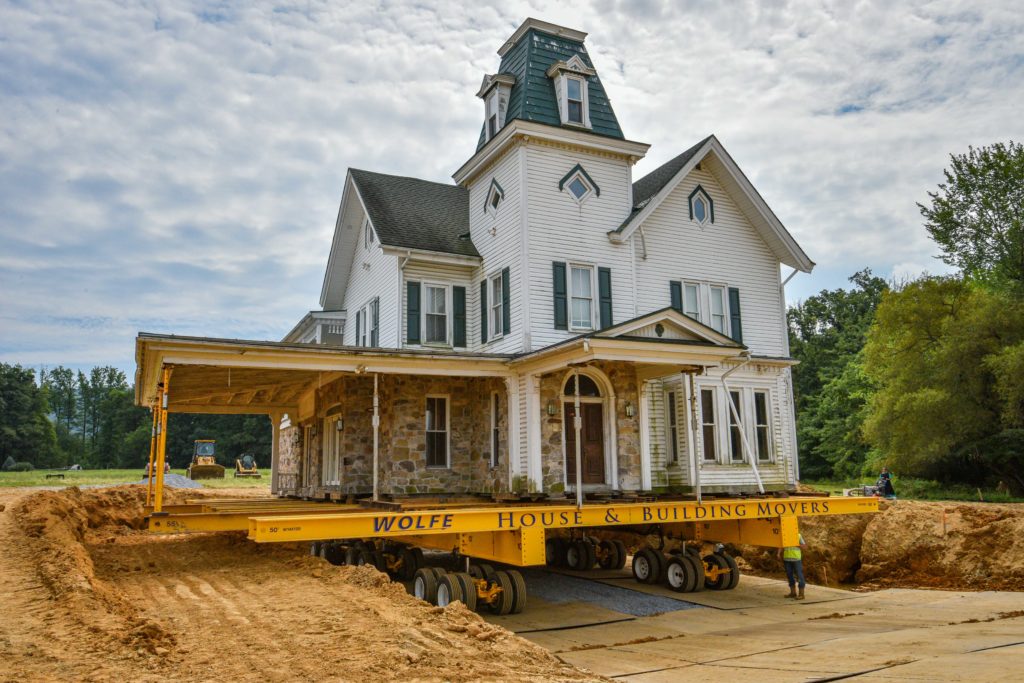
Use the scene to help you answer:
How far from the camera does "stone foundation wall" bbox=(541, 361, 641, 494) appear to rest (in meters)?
16.1

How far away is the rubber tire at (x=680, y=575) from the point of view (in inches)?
589

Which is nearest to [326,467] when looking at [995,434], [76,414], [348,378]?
[348,378]

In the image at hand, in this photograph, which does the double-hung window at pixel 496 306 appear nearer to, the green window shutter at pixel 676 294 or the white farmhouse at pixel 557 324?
the white farmhouse at pixel 557 324

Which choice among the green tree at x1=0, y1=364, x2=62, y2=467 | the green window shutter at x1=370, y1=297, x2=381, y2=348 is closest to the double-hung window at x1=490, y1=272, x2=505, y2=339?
the green window shutter at x1=370, y1=297, x2=381, y2=348

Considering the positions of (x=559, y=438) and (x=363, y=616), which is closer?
(x=363, y=616)

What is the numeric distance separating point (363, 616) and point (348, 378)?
974cm

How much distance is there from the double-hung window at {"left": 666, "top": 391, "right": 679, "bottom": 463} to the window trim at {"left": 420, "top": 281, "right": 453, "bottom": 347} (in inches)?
212

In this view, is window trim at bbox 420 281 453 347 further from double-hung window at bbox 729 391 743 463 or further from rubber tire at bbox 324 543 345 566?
double-hung window at bbox 729 391 743 463

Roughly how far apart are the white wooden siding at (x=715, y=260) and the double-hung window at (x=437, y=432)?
5178 millimetres

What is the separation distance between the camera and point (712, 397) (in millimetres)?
18328

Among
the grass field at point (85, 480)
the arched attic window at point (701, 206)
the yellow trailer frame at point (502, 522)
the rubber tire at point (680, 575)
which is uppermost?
the arched attic window at point (701, 206)

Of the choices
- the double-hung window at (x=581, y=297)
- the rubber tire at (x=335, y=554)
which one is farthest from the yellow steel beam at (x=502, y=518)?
the double-hung window at (x=581, y=297)

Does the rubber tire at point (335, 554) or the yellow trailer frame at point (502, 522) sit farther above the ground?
the yellow trailer frame at point (502, 522)

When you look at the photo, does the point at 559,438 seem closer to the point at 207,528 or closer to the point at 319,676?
the point at 207,528
